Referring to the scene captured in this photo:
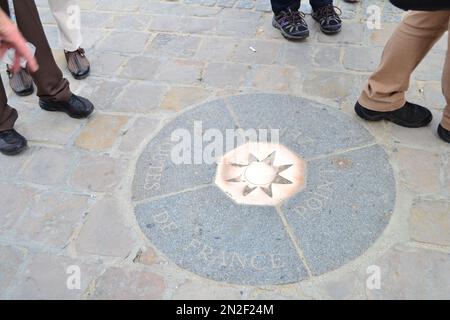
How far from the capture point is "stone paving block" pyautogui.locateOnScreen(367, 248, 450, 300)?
6.52ft

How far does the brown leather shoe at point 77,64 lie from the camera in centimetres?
344

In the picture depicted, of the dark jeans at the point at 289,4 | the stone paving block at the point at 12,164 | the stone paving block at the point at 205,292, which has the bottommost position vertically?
the stone paving block at the point at 12,164

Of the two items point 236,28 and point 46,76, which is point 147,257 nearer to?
point 46,76

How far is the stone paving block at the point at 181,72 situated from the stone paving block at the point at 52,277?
165cm

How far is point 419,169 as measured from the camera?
8.41 feet

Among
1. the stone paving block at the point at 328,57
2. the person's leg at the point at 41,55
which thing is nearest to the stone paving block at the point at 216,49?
the stone paving block at the point at 328,57

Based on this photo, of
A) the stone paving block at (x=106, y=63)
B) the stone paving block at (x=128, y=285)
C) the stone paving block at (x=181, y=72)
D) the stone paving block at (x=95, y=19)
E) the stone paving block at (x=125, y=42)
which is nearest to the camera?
the stone paving block at (x=128, y=285)

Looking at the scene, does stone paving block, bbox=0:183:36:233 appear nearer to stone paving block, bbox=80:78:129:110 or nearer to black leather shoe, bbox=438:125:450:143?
stone paving block, bbox=80:78:129:110

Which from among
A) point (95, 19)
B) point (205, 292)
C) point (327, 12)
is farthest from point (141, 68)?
point (205, 292)

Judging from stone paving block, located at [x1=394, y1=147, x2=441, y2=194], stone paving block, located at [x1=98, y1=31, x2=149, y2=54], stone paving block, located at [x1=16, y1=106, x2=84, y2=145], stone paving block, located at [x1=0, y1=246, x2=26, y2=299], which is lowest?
stone paving block, located at [x1=16, y1=106, x2=84, y2=145]

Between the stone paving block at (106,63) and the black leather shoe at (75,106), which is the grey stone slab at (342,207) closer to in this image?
the black leather shoe at (75,106)

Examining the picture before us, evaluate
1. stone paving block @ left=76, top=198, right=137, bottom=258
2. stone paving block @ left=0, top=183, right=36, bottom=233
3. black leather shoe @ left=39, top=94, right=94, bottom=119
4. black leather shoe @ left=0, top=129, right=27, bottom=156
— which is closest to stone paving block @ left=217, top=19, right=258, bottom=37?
black leather shoe @ left=39, top=94, right=94, bottom=119

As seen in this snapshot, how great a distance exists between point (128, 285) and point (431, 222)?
158cm

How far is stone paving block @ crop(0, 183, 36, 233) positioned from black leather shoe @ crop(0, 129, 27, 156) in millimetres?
271
